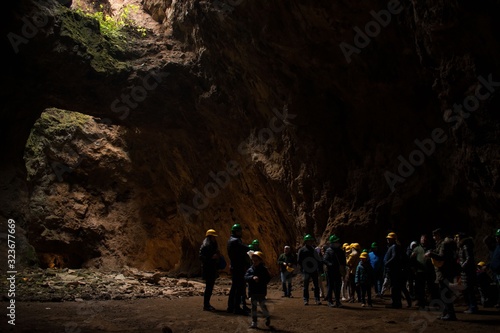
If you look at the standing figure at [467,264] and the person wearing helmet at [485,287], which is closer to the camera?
the standing figure at [467,264]

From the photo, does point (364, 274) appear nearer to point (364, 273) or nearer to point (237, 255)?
point (364, 273)

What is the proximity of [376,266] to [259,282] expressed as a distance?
4.69 m

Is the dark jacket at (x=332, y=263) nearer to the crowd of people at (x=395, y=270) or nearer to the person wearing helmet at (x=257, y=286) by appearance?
the crowd of people at (x=395, y=270)

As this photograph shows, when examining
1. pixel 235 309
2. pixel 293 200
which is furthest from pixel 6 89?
pixel 235 309

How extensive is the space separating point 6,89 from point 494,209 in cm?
1542

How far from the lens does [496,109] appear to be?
27.5ft

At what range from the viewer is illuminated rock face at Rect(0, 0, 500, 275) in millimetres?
9508

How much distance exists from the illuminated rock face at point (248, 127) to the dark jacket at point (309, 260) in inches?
122

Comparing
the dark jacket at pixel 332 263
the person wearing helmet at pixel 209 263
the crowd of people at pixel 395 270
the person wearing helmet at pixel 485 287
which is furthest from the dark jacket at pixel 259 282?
the person wearing helmet at pixel 485 287

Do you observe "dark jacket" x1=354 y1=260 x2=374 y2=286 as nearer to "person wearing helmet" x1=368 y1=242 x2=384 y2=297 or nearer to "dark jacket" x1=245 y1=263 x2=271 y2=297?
Result: "person wearing helmet" x1=368 y1=242 x2=384 y2=297

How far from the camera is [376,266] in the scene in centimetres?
1002

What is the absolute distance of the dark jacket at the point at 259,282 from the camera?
6.33 meters

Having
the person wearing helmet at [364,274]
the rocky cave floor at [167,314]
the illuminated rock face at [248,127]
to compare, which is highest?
the illuminated rock face at [248,127]

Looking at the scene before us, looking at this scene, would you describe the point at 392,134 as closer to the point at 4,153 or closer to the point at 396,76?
the point at 396,76
